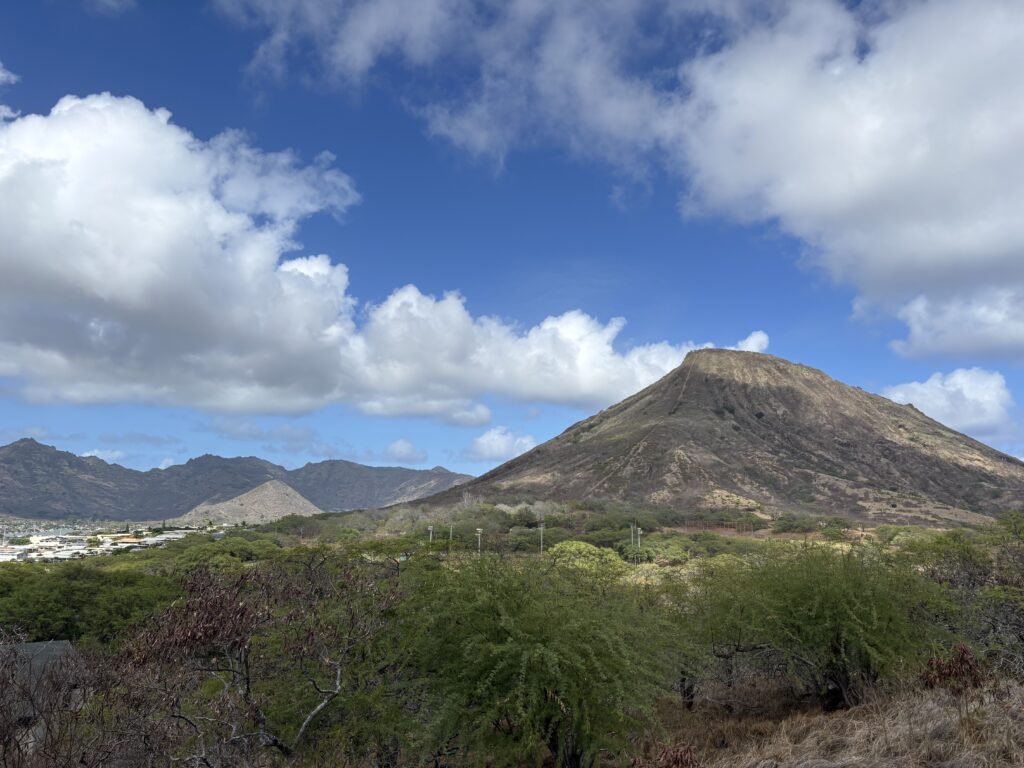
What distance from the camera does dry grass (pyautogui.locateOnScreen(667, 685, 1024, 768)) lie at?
9.51 m

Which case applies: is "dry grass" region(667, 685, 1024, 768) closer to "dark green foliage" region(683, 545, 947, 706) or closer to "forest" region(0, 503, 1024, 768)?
"forest" region(0, 503, 1024, 768)

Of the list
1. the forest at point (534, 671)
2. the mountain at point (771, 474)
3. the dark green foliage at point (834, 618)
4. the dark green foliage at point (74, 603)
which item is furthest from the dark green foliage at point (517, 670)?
the mountain at point (771, 474)

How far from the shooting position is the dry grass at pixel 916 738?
31.2 feet

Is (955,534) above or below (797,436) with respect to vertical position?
below

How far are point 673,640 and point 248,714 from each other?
1297 centimetres

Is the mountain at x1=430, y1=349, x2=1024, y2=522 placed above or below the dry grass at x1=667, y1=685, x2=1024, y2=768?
above

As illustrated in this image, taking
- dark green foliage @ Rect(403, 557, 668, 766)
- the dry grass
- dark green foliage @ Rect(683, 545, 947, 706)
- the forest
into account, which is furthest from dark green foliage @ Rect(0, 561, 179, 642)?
the dry grass

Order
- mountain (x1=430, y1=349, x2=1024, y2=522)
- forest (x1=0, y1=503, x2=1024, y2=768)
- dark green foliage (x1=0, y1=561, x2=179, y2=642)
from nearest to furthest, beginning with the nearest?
1. forest (x1=0, y1=503, x2=1024, y2=768)
2. dark green foliage (x1=0, y1=561, x2=179, y2=642)
3. mountain (x1=430, y1=349, x2=1024, y2=522)

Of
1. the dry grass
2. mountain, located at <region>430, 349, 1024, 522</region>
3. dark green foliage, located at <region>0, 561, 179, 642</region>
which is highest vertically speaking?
mountain, located at <region>430, 349, 1024, 522</region>

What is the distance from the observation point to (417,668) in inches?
559

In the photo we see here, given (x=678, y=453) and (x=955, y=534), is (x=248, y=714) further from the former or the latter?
(x=678, y=453)

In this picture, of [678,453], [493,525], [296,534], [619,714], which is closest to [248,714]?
[619,714]

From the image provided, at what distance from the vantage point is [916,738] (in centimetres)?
1042

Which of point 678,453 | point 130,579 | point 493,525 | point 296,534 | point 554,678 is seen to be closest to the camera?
point 554,678
